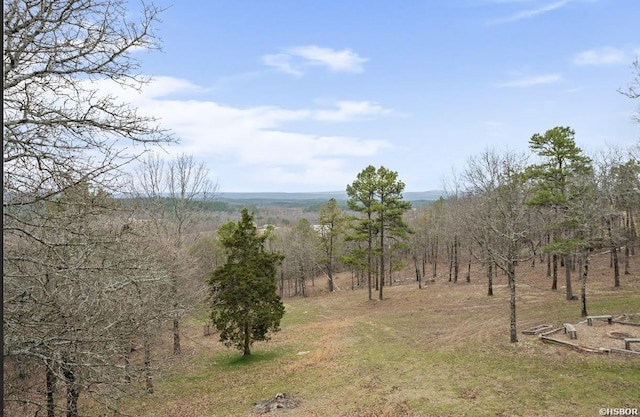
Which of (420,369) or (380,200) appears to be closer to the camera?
(420,369)

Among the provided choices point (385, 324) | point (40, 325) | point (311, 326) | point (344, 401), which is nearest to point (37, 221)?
point (40, 325)

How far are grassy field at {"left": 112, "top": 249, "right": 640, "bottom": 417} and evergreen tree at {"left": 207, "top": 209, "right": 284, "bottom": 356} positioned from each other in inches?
55.8

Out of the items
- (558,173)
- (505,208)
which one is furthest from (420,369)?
(558,173)

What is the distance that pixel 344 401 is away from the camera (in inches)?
478

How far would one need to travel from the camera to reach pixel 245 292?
61.7 ft

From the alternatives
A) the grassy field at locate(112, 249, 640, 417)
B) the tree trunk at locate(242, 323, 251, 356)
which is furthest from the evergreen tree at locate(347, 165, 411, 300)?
the tree trunk at locate(242, 323, 251, 356)

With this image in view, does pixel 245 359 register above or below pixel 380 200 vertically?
below

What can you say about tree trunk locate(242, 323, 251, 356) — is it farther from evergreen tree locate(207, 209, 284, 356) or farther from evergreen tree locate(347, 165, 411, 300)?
evergreen tree locate(347, 165, 411, 300)

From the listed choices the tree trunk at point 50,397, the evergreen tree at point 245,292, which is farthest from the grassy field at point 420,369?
the tree trunk at point 50,397

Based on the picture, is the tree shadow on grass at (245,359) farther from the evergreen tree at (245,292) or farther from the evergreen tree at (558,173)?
the evergreen tree at (558,173)

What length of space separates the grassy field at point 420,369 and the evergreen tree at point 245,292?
1418 mm

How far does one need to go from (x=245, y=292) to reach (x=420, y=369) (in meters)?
8.50

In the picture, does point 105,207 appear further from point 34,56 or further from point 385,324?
point 385,324

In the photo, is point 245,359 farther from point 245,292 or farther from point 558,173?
point 558,173
